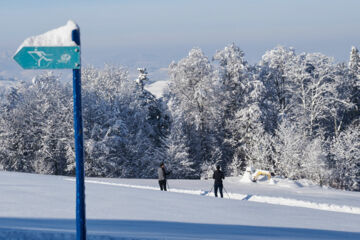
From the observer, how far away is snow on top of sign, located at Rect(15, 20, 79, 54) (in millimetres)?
4195

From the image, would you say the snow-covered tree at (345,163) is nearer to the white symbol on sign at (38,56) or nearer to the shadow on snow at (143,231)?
the shadow on snow at (143,231)

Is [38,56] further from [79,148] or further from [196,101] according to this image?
[196,101]

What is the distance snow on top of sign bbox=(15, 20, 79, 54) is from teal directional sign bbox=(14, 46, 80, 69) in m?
0.04

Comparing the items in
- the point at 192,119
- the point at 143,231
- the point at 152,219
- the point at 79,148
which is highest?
the point at 192,119

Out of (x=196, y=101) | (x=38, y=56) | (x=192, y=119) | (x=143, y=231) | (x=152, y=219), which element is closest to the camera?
(x=38, y=56)

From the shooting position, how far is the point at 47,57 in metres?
4.21

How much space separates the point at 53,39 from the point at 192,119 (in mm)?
40302

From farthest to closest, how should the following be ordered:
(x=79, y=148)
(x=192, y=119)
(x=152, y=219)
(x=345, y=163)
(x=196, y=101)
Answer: (x=196, y=101) → (x=192, y=119) → (x=345, y=163) → (x=152, y=219) → (x=79, y=148)

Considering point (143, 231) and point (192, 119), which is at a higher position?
point (192, 119)

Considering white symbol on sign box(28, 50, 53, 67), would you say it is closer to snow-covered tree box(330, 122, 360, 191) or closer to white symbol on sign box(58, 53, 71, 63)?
white symbol on sign box(58, 53, 71, 63)

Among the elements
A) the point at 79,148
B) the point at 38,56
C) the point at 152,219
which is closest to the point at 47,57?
the point at 38,56

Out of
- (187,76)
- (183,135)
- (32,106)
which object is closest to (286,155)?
(183,135)

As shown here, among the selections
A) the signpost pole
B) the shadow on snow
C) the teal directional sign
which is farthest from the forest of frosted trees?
the teal directional sign

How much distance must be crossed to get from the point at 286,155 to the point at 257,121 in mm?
5542
